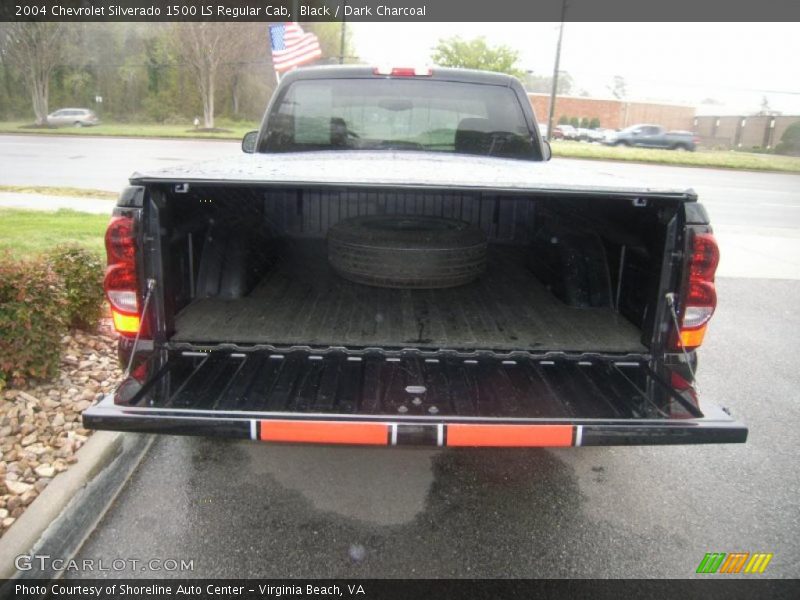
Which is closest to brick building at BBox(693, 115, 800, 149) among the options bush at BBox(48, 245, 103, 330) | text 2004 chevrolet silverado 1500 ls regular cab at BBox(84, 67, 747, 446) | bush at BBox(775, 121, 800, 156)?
bush at BBox(775, 121, 800, 156)

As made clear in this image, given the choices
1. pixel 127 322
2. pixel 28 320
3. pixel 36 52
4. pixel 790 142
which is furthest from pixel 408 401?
pixel 790 142

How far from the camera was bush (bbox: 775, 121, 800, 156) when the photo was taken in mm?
37938

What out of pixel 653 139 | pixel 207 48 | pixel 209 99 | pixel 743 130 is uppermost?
pixel 207 48

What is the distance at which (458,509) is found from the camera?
9.75ft

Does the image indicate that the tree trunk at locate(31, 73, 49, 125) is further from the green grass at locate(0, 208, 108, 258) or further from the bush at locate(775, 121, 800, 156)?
the bush at locate(775, 121, 800, 156)

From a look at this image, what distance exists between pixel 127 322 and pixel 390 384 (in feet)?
3.69

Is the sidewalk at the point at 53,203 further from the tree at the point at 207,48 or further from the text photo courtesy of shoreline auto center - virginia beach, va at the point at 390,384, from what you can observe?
the tree at the point at 207,48

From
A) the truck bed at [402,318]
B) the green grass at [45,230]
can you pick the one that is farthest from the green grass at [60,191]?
the truck bed at [402,318]

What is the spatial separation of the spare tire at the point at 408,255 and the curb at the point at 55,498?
62.4 inches

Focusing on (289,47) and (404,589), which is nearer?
(404,589)

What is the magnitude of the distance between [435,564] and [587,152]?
28.9m

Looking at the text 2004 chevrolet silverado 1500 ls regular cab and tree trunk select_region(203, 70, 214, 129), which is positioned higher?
tree trunk select_region(203, 70, 214, 129)

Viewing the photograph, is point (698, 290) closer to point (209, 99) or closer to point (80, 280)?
point (80, 280)

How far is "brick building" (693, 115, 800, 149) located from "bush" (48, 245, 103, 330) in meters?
47.7
